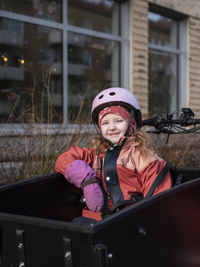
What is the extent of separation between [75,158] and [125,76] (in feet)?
15.4

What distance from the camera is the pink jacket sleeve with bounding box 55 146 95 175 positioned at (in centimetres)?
216

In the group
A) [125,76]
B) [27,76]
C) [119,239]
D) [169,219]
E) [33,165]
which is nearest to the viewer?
[119,239]

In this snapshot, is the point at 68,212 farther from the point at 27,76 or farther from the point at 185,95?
the point at 185,95

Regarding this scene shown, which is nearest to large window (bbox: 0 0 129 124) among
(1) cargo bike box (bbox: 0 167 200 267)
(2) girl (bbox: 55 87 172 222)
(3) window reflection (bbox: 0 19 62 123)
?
(3) window reflection (bbox: 0 19 62 123)

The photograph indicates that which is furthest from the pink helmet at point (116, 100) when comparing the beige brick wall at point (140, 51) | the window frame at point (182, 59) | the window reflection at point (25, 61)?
the window frame at point (182, 59)

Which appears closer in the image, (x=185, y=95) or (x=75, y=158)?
(x=75, y=158)

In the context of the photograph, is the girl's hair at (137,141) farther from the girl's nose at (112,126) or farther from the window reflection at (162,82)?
the window reflection at (162,82)

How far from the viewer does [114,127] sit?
2.25 metres

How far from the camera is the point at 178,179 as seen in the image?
229 centimetres

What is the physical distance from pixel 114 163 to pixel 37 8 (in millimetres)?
4242

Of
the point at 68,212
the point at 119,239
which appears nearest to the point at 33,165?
the point at 68,212

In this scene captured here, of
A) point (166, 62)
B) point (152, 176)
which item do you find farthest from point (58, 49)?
point (152, 176)

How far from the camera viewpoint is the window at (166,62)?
24.1 feet

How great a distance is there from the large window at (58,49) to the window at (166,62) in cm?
90
